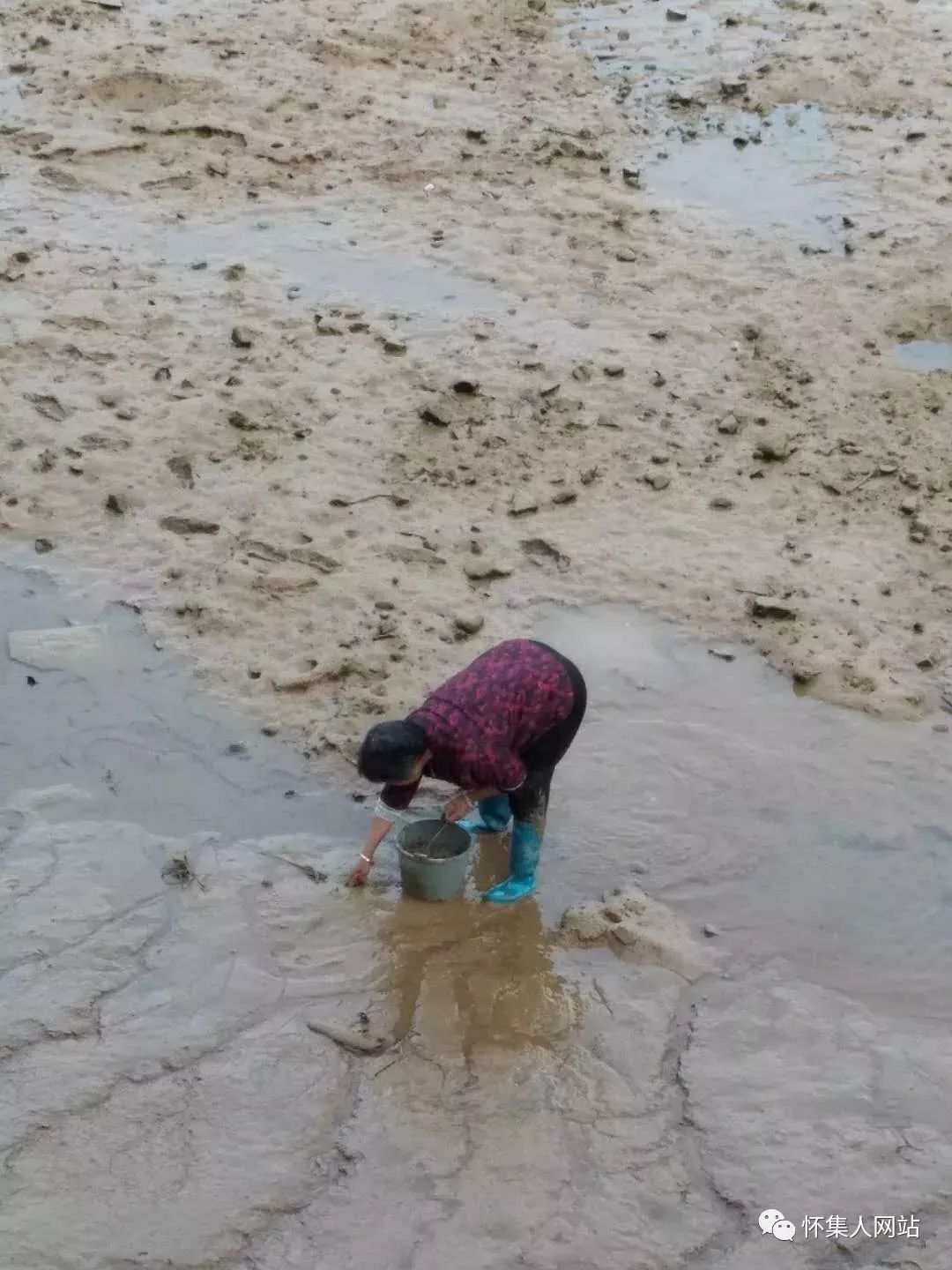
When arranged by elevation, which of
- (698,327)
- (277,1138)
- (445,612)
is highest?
(698,327)

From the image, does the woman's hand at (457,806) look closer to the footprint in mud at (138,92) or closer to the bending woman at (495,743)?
the bending woman at (495,743)

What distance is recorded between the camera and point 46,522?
5.59m

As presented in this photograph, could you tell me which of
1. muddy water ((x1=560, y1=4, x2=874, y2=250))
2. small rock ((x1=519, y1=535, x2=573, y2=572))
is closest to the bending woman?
small rock ((x1=519, y1=535, x2=573, y2=572))

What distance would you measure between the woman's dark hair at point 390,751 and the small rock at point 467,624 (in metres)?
1.34

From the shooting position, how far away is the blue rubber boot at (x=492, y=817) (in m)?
4.48

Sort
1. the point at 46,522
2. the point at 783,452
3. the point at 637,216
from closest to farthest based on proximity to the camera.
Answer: the point at 46,522, the point at 783,452, the point at 637,216

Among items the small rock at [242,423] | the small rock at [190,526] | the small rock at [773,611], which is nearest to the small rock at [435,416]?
the small rock at [242,423]

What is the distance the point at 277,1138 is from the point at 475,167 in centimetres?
627

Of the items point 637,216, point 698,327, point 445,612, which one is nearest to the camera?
point 445,612

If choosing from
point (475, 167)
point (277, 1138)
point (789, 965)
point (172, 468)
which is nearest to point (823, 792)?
point (789, 965)

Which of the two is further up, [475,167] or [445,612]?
[475,167]

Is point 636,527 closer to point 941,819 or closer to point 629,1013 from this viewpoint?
point 941,819

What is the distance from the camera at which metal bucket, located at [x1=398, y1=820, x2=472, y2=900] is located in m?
4.08

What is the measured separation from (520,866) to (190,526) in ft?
6.90
